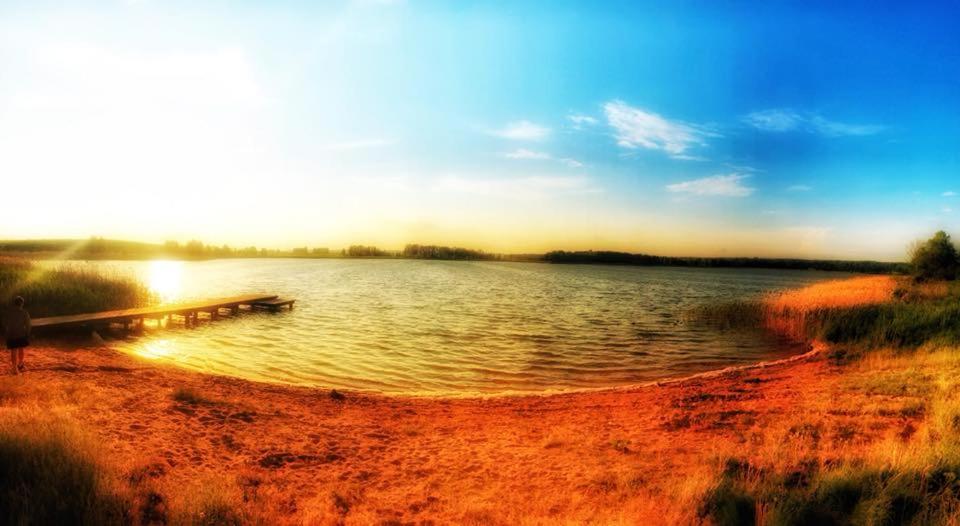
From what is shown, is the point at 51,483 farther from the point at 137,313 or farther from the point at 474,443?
the point at 137,313

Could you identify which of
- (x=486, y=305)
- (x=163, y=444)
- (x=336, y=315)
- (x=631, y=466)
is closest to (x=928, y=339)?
(x=631, y=466)

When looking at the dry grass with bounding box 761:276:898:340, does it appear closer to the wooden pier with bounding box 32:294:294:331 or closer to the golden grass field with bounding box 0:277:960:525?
the golden grass field with bounding box 0:277:960:525

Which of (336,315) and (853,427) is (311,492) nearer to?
(853,427)

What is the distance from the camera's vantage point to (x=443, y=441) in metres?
9.60

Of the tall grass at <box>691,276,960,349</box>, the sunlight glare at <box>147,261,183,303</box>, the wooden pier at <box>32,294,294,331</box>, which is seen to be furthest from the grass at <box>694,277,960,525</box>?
the sunlight glare at <box>147,261,183,303</box>

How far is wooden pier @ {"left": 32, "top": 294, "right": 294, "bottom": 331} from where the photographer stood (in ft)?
65.7

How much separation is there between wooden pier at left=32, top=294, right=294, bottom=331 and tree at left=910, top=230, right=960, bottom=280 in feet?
150

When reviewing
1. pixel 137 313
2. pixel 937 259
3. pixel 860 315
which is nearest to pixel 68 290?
Result: pixel 137 313

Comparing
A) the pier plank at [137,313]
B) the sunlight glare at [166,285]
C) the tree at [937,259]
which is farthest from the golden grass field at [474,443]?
the tree at [937,259]

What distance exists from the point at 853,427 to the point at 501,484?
21.6 feet

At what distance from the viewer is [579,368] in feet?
58.2

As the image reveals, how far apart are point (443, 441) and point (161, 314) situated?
2274cm

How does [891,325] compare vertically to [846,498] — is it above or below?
above

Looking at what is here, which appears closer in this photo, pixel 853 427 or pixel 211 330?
pixel 853 427
